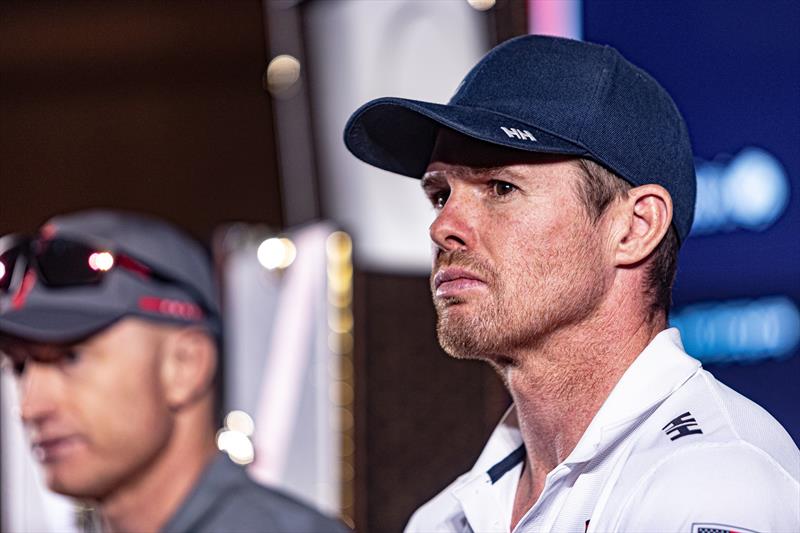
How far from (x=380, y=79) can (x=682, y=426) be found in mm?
1662

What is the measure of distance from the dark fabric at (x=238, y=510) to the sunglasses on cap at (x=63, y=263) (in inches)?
16.4

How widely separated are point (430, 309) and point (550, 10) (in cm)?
67

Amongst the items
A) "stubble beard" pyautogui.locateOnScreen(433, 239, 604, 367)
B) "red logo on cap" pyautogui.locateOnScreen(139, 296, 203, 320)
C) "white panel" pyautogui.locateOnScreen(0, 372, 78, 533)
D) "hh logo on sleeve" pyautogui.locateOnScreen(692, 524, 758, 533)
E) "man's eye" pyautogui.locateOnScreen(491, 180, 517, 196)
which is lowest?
"white panel" pyautogui.locateOnScreen(0, 372, 78, 533)

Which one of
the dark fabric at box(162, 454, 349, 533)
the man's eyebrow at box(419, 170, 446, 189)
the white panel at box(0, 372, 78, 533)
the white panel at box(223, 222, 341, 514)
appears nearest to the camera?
the man's eyebrow at box(419, 170, 446, 189)

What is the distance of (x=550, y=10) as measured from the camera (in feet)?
9.00

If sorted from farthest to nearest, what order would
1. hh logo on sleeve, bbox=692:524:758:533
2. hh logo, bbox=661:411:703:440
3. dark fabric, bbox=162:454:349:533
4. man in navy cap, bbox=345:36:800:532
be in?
dark fabric, bbox=162:454:349:533
man in navy cap, bbox=345:36:800:532
hh logo, bbox=661:411:703:440
hh logo on sleeve, bbox=692:524:758:533

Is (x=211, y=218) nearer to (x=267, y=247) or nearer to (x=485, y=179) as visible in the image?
(x=267, y=247)

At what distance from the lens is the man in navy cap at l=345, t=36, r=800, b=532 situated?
170 centimetres

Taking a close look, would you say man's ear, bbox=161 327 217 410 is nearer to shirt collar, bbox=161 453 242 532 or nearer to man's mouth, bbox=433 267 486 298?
shirt collar, bbox=161 453 242 532

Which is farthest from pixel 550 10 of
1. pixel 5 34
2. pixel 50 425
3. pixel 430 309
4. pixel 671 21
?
pixel 5 34

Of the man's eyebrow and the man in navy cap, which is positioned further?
the man's eyebrow

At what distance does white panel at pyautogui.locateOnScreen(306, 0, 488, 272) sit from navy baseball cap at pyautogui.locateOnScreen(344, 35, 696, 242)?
985mm

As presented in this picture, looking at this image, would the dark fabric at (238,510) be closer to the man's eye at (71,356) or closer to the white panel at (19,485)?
the man's eye at (71,356)

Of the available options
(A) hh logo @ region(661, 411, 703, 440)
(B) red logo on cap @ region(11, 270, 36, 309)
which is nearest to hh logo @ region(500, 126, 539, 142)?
(A) hh logo @ region(661, 411, 703, 440)
